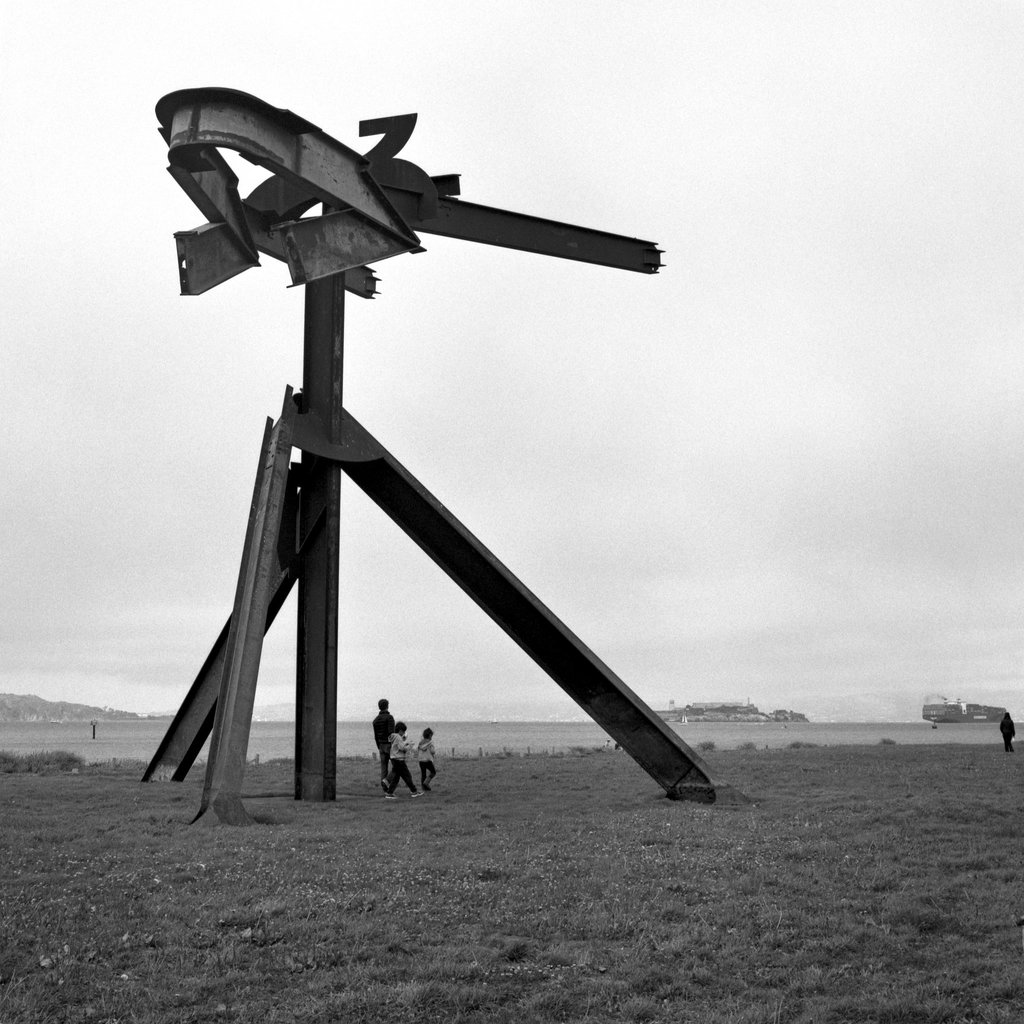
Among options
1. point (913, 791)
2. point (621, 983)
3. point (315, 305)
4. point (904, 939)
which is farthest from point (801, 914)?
point (315, 305)

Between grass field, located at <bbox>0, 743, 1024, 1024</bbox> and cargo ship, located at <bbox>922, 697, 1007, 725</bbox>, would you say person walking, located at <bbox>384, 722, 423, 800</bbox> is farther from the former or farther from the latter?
cargo ship, located at <bbox>922, 697, 1007, 725</bbox>

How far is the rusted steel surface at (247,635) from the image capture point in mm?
11188

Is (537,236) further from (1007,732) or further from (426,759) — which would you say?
(1007,732)

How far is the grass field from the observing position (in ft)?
18.3

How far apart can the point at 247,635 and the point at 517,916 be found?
5809 millimetres

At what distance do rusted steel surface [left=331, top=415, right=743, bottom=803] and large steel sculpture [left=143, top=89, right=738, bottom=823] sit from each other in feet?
0.06

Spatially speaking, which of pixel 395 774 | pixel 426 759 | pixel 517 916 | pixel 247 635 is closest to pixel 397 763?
pixel 395 774

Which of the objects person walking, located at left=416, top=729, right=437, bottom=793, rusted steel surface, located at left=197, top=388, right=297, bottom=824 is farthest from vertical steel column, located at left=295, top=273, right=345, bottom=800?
person walking, located at left=416, top=729, right=437, bottom=793

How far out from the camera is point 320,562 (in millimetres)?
14641

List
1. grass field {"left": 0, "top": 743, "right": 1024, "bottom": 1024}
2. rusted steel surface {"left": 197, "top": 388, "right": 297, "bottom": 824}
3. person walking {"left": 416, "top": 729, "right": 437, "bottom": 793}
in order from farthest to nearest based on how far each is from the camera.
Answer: person walking {"left": 416, "top": 729, "right": 437, "bottom": 793}, rusted steel surface {"left": 197, "top": 388, "right": 297, "bottom": 824}, grass field {"left": 0, "top": 743, "right": 1024, "bottom": 1024}

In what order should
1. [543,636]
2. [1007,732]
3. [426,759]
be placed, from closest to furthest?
1. [543,636]
2. [426,759]
3. [1007,732]

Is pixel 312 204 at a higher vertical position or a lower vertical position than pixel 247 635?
higher

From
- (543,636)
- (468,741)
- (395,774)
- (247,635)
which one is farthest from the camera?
(468,741)

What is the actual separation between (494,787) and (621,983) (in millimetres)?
11311
